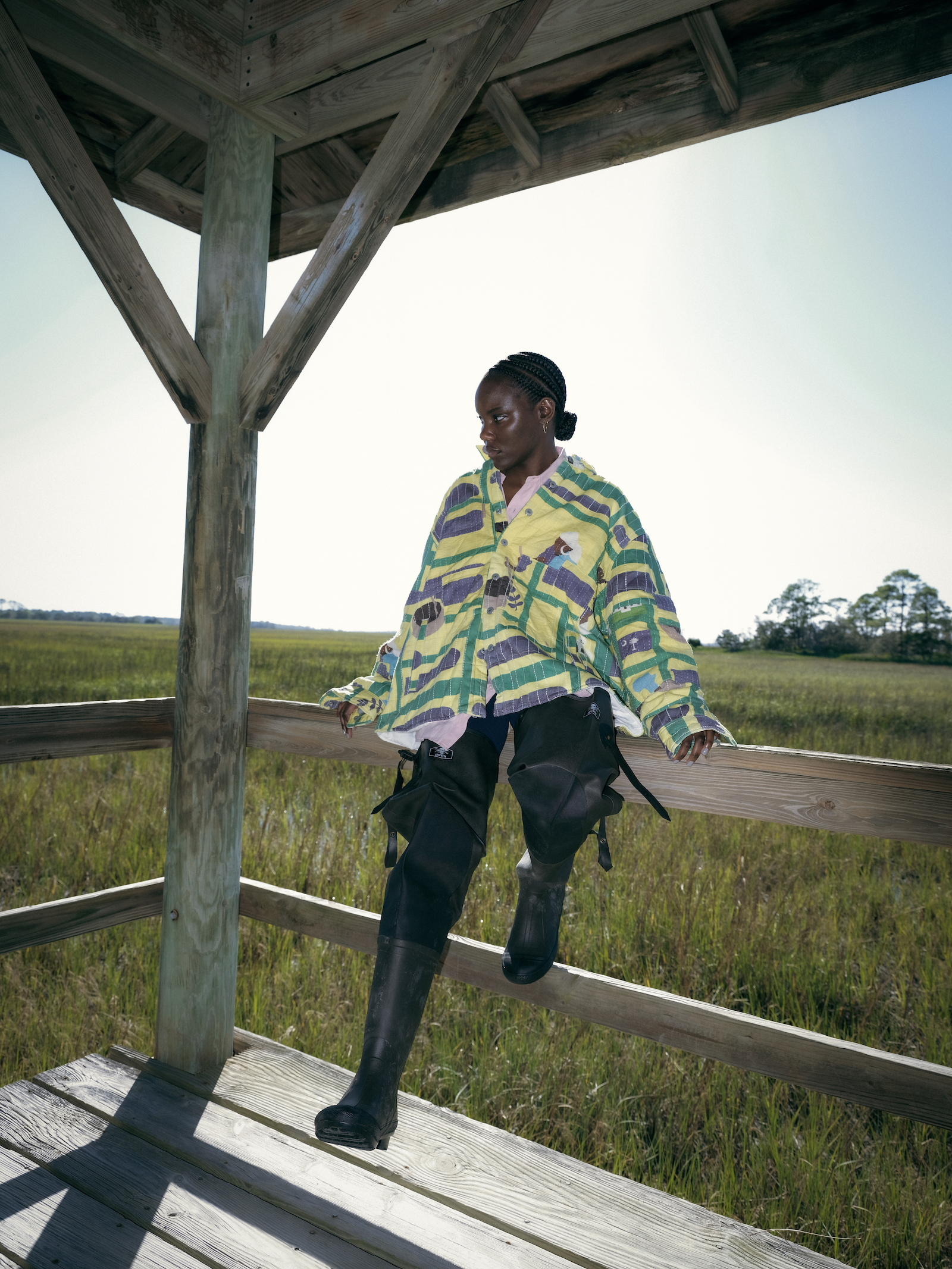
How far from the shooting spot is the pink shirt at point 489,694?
172 cm

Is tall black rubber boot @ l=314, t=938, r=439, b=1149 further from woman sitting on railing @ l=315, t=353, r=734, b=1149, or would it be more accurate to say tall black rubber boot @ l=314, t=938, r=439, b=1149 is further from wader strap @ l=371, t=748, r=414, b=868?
wader strap @ l=371, t=748, r=414, b=868

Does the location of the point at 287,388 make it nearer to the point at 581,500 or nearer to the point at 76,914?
the point at 581,500

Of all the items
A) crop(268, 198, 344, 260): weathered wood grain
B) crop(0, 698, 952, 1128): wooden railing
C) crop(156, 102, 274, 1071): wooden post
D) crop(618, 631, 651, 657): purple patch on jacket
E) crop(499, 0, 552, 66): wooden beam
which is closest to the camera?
crop(0, 698, 952, 1128): wooden railing

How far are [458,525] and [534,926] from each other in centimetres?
98

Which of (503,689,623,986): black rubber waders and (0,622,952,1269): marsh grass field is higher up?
(503,689,623,986): black rubber waders

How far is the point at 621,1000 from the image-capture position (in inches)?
68.5

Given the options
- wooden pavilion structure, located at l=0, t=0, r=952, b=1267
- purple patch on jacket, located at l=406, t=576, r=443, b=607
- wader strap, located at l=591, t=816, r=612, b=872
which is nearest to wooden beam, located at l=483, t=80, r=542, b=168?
wooden pavilion structure, located at l=0, t=0, r=952, b=1267

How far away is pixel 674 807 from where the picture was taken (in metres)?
1.71

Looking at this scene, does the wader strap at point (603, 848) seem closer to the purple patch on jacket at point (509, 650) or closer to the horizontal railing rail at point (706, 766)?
the horizontal railing rail at point (706, 766)

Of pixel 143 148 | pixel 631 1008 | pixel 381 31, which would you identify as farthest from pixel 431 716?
→ pixel 143 148

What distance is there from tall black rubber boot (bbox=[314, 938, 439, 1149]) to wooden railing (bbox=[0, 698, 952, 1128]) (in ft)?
1.34

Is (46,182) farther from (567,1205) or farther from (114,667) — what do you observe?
(114,667)

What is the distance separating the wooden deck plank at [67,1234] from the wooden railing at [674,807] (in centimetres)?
58

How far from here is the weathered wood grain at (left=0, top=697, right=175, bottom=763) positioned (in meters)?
1.92
